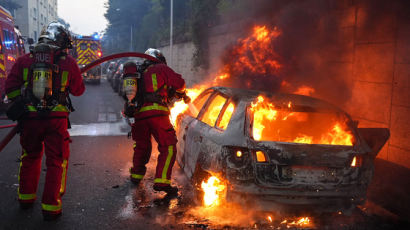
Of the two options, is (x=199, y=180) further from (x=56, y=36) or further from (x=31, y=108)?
(x=56, y=36)

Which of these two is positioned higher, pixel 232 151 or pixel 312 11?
pixel 312 11

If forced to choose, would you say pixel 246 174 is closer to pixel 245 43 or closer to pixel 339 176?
pixel 339 176

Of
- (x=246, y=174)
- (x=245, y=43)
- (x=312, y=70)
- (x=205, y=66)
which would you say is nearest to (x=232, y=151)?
(x=246, y=174)

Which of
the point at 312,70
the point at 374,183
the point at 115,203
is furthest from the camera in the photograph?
the point at 312,70

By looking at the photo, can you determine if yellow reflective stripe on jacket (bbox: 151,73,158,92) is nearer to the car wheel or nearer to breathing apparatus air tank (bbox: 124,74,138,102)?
breathing apparatus air tank (bbox: 124,74,138,102)

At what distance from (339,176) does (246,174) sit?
98cm

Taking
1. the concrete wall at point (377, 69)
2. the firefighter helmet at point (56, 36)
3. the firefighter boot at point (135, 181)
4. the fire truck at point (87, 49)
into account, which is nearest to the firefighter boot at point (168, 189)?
the firefighter boot at point (135, 181)

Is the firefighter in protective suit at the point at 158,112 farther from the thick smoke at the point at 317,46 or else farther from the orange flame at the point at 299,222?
the thick smoke at the point at 317,46

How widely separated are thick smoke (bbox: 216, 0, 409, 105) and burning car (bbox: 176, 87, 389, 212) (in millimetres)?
3610

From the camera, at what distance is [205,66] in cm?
1825

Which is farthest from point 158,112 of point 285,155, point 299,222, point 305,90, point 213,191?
point 305,90

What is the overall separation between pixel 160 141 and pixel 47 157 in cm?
138

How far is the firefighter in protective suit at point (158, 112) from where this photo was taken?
4688 millimetres

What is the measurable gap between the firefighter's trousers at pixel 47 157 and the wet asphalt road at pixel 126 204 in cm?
22
